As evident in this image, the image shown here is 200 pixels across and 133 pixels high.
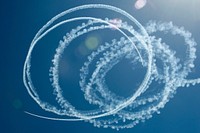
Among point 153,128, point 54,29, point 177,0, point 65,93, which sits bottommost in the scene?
point 153,128

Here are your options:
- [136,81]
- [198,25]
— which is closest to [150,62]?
[136,81]

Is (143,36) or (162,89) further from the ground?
(143,36)

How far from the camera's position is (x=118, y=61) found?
56.6 inches

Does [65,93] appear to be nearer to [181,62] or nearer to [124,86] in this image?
[124,86]

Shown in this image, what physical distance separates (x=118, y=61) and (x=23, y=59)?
1.48ft

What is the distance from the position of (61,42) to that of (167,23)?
496mm

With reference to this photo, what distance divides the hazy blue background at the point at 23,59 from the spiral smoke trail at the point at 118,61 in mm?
29

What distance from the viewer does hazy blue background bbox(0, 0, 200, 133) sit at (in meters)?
1.40

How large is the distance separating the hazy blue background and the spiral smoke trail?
3 cm

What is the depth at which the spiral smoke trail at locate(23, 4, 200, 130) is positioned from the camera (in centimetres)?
141

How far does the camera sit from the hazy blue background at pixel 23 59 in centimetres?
140

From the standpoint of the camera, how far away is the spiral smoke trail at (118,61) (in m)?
1.41

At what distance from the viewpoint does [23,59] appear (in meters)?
1.47

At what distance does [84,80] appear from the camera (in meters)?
1.45
